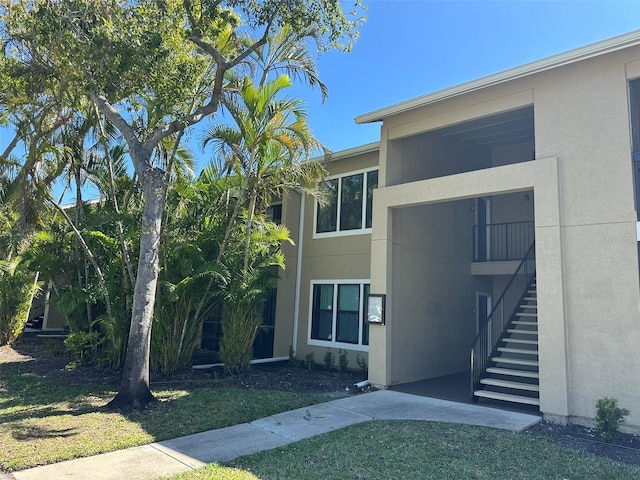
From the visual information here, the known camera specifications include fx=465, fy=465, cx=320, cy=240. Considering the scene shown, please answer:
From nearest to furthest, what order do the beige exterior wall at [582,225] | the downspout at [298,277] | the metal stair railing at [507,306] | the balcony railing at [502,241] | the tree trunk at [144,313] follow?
1. the beige exterior wall at [582,225]
2. the tree trunk at [144,313]
3. the metal stair railing at [507,306]
4. the balcony railing at [502,241]
5. the downspout at [298,277]

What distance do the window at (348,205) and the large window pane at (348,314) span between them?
1.52m

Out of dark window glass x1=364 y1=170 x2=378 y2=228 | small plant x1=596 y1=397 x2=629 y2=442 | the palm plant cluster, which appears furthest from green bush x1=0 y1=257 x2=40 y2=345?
small plant x1=596 y1=397 x2=629 y2=442

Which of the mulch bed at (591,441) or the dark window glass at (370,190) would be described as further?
the dark window glass at (370,190)

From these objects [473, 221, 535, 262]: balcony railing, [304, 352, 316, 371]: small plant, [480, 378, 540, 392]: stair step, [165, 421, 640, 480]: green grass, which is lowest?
[165, 421, 640, 480]: green grass

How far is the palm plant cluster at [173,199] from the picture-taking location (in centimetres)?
923

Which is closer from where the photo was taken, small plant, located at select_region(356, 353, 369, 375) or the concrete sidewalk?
the concrete sidewalk

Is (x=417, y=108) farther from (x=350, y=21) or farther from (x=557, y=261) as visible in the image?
(x=557, y=261)

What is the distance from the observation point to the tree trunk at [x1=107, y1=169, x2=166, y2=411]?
23.7 ft

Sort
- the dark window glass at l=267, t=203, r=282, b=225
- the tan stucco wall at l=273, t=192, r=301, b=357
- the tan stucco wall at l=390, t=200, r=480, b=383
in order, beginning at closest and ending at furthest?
the tan stucco wall at l=390, t=200, r=480, b=383 → the tan stucco wall at l=273, t=192, r=301, b=357 → the dark window glass at l=267, t=203, r=282, b=225

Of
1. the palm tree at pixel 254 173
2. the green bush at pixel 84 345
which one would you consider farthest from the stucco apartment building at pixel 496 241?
the green bush at pixel 84 345

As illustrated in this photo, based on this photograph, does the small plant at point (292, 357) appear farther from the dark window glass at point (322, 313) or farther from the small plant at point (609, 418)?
the small plant at point (609, 418)

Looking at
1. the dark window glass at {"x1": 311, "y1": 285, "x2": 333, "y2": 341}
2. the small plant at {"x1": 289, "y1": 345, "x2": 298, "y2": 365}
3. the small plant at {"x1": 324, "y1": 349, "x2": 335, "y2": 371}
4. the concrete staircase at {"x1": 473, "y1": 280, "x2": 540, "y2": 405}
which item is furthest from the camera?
the small plant at {"x1": 289, "y1": 345, "x2": 298, "y2": 365}

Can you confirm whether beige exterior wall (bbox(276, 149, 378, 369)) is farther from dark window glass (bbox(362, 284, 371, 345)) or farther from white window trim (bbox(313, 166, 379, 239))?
dark window glass (bbox(362, 284, 371, 345))

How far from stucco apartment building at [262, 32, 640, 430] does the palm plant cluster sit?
205 centimetres
